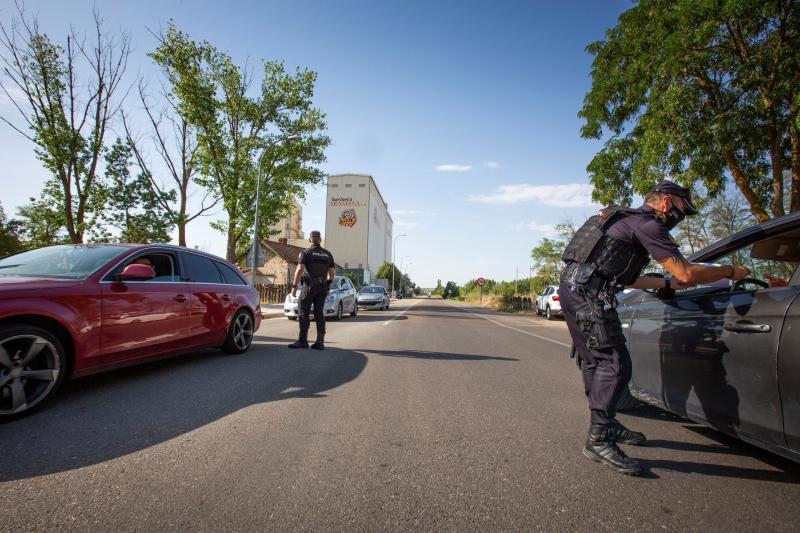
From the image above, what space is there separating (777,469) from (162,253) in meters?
5.82

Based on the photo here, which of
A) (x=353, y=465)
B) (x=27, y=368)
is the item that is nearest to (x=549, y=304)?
(x=353, y=465)

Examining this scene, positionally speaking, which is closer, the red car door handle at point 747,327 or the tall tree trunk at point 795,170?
the red car door handle at point 747,327

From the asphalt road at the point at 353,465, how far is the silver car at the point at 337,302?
9619mm

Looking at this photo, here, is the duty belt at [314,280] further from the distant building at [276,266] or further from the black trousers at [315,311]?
the distant building at [276,266]

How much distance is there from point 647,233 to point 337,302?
1313 centimetres

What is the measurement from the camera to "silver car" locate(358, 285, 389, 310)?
23797mm

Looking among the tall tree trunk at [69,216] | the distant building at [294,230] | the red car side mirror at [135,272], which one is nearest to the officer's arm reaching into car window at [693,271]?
the red car side mirror at [135,272]

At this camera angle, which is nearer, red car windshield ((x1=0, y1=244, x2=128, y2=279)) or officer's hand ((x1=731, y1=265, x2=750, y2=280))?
officer's hand ((x1=731, y1=265, x2=750, y2=280))

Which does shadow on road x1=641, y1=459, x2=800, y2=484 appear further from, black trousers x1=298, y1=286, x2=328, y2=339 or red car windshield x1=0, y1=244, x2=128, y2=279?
black trousers x1=298, y1=286, x2=328, y2=339

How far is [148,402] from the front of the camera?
3.64m

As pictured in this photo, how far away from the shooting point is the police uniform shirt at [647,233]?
2.48 m

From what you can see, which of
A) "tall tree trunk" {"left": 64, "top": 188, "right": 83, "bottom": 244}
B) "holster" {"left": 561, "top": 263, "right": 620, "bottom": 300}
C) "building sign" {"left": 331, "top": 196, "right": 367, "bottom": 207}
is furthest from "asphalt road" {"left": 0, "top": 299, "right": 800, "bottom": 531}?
"building sign" {"left": 331, "top": 196, "right": 367, "bottom": 207}

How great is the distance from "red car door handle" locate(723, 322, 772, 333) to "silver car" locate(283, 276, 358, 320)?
11.6 metres

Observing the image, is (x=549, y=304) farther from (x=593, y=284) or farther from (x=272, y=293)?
(x=593, y=284)
